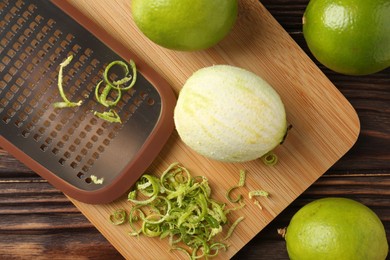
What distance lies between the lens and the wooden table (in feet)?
3.99

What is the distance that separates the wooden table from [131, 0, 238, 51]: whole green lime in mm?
244

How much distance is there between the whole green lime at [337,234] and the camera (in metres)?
1.03

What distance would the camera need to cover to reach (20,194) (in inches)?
49.2

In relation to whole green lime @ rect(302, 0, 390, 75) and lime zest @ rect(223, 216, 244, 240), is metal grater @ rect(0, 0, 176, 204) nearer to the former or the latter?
lime zest @ rect(223, 216, 244, 240)

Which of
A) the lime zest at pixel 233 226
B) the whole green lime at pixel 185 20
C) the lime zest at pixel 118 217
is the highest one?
the whole green lime at pixel 185 20

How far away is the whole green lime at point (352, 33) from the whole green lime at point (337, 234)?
271 millimetres

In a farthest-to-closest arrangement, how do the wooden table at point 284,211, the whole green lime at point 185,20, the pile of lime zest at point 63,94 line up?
the wooden table at point 284,211
the pile of lime zest at point 63,94
the whole green lime at point 185,20

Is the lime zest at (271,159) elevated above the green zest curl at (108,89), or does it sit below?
below

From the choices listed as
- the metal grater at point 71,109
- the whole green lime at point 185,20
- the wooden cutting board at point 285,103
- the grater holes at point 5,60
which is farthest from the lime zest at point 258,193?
the grater holes at point 5,60

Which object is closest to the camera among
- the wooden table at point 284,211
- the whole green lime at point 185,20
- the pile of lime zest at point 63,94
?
the whole green lime at point 185,20

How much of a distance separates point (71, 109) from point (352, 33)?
57cm

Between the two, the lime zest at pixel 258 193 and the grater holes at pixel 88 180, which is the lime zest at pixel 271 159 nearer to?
the lime zest at pixel 258 193

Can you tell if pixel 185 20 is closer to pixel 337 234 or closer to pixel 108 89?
pixel 108 89

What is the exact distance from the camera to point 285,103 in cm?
116
